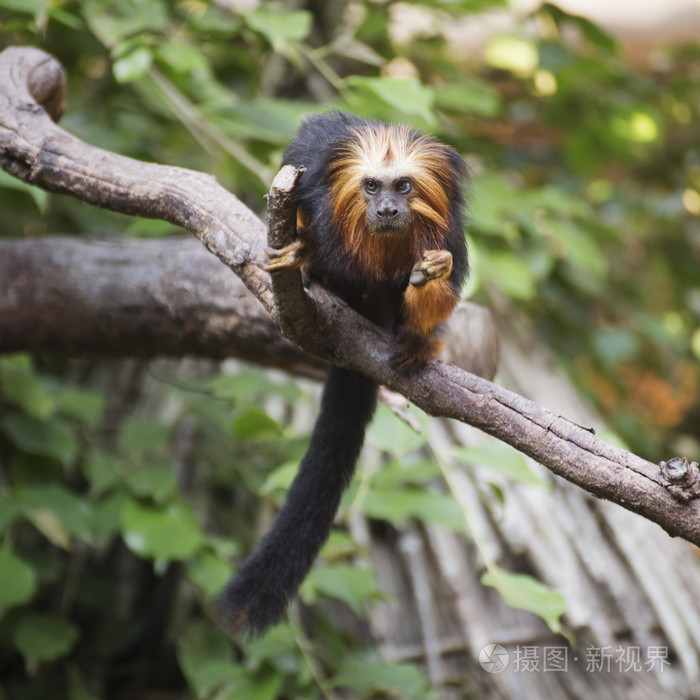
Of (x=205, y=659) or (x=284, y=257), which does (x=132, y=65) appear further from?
(x=205, y=659)

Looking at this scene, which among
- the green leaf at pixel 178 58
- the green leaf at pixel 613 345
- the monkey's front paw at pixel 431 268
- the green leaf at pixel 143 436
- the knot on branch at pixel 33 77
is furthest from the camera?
the green leaf at pixel 613 345

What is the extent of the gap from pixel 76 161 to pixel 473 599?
1590mm

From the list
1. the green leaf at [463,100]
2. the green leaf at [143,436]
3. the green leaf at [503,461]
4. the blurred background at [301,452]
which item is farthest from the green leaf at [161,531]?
the green leaf at [463,100]

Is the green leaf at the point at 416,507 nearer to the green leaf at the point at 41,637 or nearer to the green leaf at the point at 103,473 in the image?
the green leaf at the point at 103,473

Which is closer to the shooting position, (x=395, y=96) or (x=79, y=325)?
(x=395, y=96)

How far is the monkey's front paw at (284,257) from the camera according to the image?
113 centimetres

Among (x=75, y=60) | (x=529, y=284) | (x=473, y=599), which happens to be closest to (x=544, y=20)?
(x=529, y=284)

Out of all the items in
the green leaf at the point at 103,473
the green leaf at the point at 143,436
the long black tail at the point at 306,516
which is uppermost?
the long black tail at the point at 306,516

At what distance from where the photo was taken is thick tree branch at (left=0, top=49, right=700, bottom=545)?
1.09m

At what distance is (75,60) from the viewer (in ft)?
8.95

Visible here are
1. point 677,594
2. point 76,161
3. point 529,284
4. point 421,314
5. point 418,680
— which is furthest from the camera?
Result: point 529,284

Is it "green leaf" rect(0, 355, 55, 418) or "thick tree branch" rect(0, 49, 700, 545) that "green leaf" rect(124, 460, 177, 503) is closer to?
"green leaf" rect(0, 355, 55, 418)

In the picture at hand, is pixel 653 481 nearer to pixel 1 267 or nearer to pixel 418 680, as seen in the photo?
pixel 418 680

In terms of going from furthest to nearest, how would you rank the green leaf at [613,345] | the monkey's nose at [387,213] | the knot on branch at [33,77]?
the green leaf at [613,345] → the knot on branch at [33,77] → the monkey's nose at [387,213]
